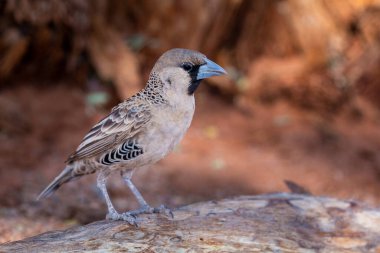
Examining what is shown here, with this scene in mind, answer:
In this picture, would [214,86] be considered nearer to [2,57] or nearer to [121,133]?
[2,57]

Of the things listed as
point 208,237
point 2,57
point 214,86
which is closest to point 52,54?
point 2,57

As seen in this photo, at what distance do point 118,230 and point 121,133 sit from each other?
0.83 meters

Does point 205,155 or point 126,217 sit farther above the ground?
point 205,155

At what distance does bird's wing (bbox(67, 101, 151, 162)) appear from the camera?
16.7 ft

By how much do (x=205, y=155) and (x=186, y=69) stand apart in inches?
169

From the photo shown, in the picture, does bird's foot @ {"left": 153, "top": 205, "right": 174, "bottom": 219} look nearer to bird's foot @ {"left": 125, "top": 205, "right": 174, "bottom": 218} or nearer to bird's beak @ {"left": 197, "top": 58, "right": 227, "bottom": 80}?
bird's foot @ {"left": 125, "top": 205, "right": 174, "bottom": 218}

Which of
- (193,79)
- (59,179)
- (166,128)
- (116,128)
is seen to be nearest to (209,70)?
(193,79)

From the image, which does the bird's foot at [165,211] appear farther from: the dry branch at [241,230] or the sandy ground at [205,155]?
the sandy ground at [205,155]

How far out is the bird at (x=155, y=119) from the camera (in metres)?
4.98

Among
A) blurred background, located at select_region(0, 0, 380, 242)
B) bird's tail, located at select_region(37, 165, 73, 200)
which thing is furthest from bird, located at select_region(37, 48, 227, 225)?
blurred background, located at select_region(0, 0, 380, 242)

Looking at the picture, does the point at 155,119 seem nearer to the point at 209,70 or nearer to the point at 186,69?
the point at 186,69

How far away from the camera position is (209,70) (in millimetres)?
4938

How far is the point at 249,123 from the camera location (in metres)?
10.2

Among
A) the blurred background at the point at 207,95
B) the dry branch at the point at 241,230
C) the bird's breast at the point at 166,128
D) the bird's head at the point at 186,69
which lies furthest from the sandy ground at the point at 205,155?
the bird's head at the point at 186,69
